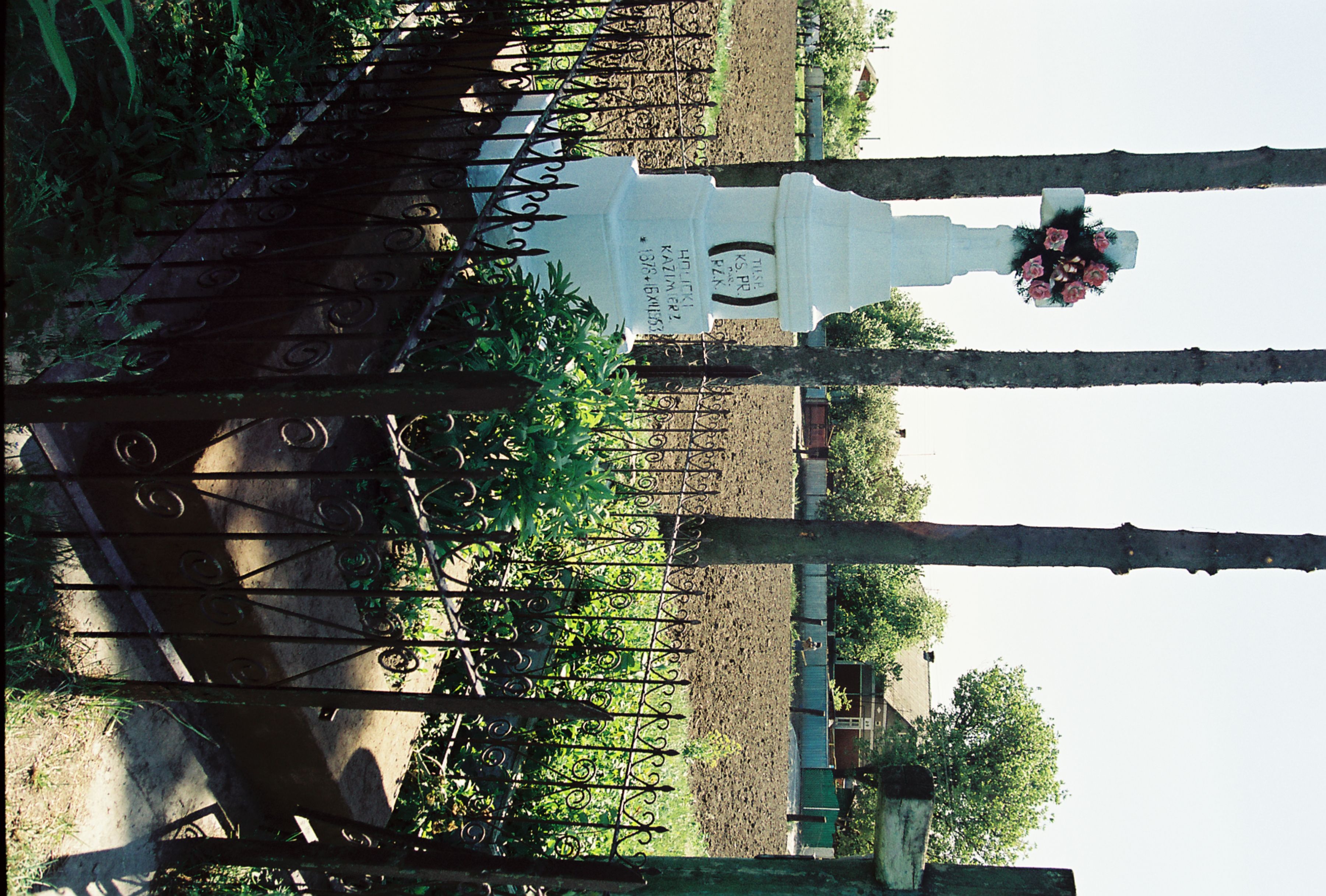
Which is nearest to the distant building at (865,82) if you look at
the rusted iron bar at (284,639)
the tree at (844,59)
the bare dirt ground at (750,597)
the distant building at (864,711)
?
the tree at (844,59)

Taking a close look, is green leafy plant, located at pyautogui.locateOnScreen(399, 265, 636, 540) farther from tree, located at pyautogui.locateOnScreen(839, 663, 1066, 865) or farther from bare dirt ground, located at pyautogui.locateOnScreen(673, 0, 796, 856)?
tree, located at pyautogui.locateOnScreen(839, 663, 1066, 865)

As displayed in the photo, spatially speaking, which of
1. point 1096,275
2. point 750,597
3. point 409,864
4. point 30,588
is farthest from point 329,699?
point 750,597

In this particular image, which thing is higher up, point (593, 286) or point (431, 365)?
point (593, 286)

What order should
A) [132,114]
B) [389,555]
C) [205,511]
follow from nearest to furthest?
[205,511], [132,114], [389,555]

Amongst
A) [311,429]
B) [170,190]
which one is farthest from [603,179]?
[311,429]

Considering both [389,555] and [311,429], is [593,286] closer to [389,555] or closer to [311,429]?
[389,555]

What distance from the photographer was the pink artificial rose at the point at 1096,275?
5.05m

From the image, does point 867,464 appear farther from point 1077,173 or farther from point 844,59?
point 1077,173

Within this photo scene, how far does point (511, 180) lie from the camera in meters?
5.15

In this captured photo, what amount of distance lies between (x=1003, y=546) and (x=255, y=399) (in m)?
4.79

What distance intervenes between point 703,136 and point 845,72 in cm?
1788

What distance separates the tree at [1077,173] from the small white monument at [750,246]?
1209 millimetres

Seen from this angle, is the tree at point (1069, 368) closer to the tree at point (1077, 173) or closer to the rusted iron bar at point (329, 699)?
the tree at point (1077, 173)

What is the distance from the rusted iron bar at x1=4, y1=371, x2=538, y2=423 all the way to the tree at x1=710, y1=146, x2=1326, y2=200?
4.11 m
